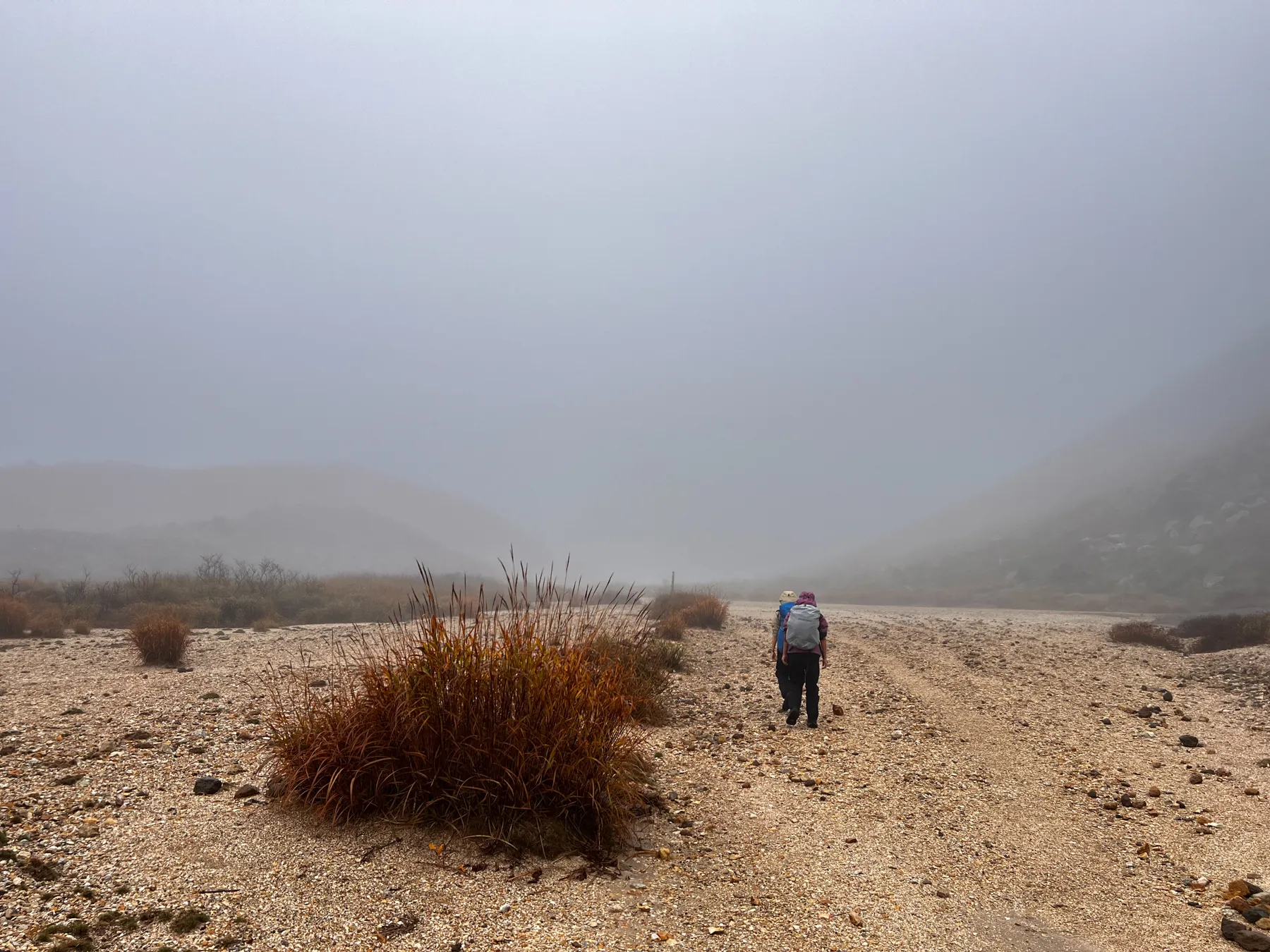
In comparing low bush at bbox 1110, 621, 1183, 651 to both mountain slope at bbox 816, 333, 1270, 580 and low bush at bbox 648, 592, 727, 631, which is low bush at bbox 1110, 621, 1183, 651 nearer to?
low bush at bbox 648, 592, 727, 631

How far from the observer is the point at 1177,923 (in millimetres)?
4625

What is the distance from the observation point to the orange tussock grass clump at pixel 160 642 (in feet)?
41.1

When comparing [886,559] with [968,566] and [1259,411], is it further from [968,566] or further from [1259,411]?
[1259,411]

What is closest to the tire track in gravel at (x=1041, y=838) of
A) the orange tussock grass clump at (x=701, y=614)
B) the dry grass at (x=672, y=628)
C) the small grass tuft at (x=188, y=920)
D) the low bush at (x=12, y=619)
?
the small grass tuft at (x=188, y=920)

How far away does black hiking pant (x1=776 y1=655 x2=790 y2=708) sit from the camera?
1023cm

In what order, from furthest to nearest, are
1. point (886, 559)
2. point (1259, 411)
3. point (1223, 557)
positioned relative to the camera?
point (886, 559)
point (1259, 411)
point (1223, 557)

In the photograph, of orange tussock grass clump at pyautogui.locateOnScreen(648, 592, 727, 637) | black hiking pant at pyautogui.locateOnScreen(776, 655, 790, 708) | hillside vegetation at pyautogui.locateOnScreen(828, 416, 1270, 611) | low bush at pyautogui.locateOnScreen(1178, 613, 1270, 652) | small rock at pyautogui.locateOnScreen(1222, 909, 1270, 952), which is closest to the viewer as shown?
small rock at pyautogui.locateOnScreen(1222, 909, 1270, 952)

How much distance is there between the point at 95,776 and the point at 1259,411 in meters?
116

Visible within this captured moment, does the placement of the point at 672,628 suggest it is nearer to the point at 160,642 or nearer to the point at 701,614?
the point at 701,614

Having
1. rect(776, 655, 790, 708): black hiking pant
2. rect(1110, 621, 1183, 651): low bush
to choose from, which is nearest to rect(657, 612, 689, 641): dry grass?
rect(776, 655, 790, 708): black hiking pant

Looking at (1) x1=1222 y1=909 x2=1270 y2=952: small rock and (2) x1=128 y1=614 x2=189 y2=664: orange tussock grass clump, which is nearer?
(1) x1=1222 y1=909 x2=1270 y2=952: small rock

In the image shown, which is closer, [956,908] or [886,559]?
[956,908]

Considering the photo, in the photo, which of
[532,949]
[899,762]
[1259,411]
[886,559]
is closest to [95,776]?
[532,949]

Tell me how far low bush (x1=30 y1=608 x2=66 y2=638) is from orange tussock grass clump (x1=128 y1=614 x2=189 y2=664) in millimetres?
5945
